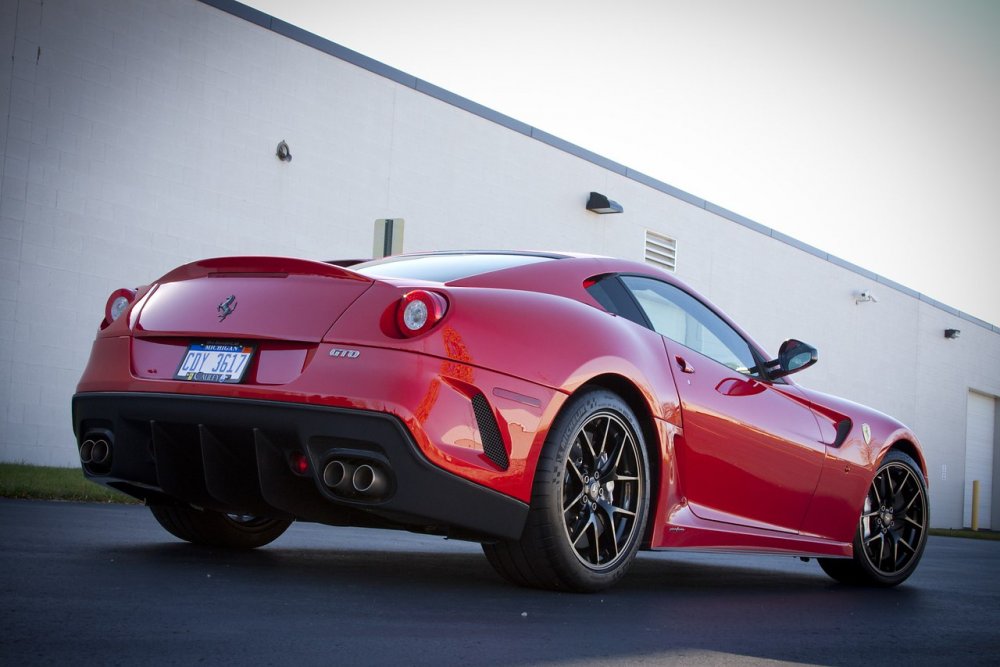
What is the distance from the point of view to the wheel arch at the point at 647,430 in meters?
4.41

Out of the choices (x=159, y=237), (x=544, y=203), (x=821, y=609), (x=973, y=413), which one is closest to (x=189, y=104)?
(x=159, y=237)

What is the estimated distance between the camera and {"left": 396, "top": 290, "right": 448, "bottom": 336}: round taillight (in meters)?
3.72

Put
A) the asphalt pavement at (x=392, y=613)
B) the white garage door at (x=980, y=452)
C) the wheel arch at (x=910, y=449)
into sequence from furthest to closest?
the white garage door at (x=980, y=452) < the wheel arch at (x=910, y=449) < the asphalt pavement at (x=392, y=613)

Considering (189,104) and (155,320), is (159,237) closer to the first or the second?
(189,104)

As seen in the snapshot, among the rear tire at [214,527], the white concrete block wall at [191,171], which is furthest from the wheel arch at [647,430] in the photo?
the white concrete block wall at [191,171]

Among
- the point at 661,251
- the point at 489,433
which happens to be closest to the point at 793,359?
the point at 489,433

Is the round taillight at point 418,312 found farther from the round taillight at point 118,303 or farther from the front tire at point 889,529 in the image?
the front tire at point 889,529

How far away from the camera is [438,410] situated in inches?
144

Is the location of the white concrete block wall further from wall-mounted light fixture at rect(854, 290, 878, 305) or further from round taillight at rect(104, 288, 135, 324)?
wall-mounted light fixture at rect(854, 290, 878, 305)

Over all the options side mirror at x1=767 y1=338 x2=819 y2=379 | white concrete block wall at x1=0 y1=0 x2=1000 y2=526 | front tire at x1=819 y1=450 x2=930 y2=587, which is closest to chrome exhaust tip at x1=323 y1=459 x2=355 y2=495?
side mirror at x1=767 y1=338 x2=819 y2=379

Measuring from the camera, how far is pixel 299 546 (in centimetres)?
557

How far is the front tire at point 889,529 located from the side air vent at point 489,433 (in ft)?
9.19

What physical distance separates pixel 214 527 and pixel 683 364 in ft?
6.98

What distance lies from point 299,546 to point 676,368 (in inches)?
83.0
